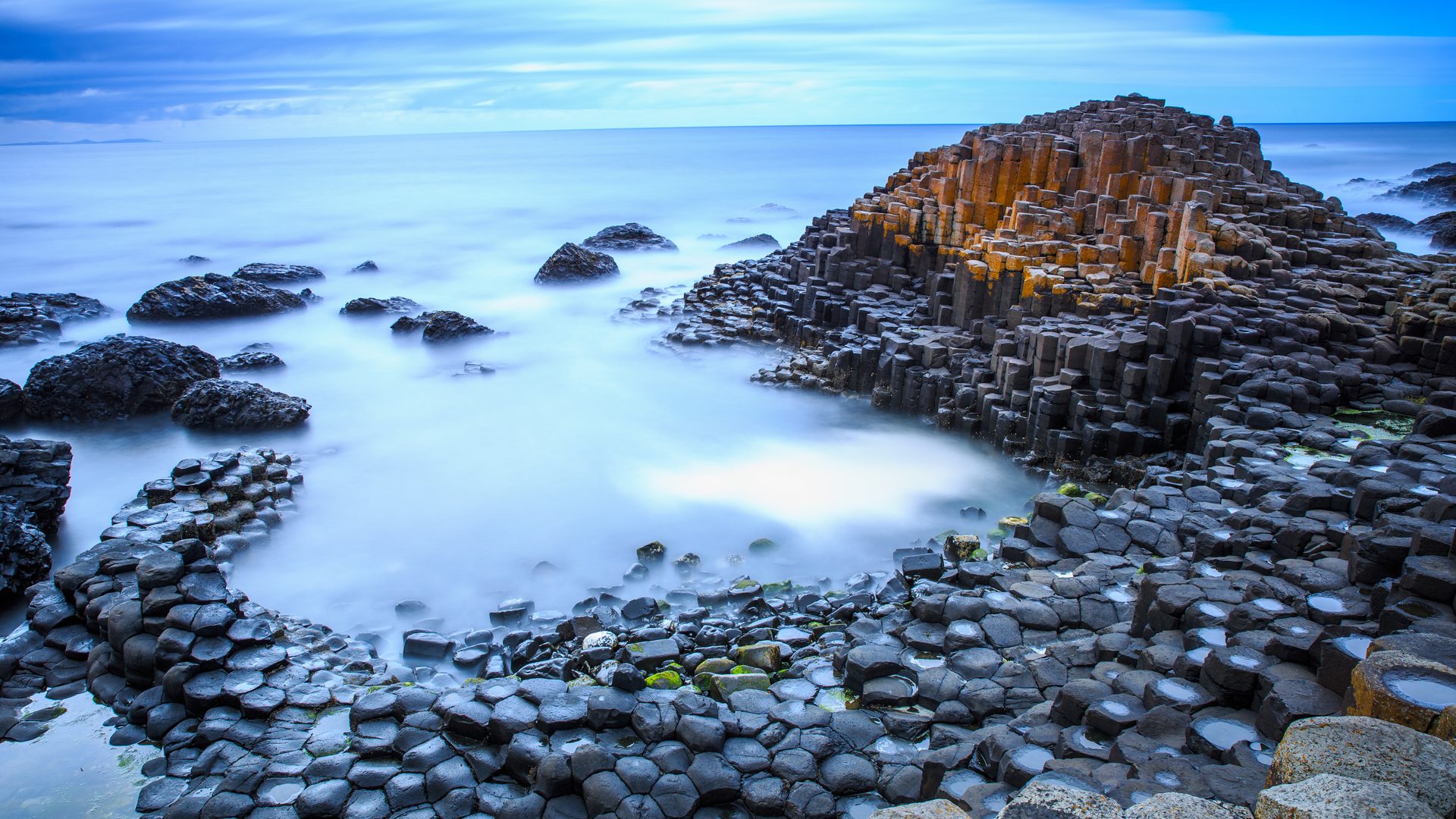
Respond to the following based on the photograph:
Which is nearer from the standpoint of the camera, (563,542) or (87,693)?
(87,693)

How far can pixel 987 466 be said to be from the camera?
1187 centimetres

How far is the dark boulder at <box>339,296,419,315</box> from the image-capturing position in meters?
20.6

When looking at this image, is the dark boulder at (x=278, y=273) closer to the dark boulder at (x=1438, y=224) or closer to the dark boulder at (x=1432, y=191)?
the dark boulder at (x=1438, y=224)

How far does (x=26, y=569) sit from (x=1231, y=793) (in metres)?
9.85

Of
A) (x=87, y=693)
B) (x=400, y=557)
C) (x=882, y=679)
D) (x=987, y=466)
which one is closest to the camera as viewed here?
(x=882, y=679)

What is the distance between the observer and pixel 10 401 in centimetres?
1359

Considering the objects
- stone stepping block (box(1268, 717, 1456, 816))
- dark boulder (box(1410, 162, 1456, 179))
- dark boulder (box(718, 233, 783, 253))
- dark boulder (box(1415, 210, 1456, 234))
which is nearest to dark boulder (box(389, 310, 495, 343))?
dark boulder (box(718, 233, 783, 253))

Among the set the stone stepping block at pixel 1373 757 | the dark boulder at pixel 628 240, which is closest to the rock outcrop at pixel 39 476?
the stone stepping block at pixel 1373 757

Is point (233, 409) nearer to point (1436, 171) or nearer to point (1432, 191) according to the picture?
point (1432, 191)

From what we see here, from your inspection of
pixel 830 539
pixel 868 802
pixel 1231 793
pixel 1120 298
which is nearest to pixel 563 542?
pixel 830 539

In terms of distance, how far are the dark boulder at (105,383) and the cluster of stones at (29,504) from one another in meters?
3.14

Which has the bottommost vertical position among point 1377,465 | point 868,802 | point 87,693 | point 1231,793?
point 87,693

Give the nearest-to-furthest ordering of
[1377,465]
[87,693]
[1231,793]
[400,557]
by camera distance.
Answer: [1231,793] → [87,693] → [1377,465] → [400,557]

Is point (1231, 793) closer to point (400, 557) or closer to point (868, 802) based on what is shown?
point (868, 802)
